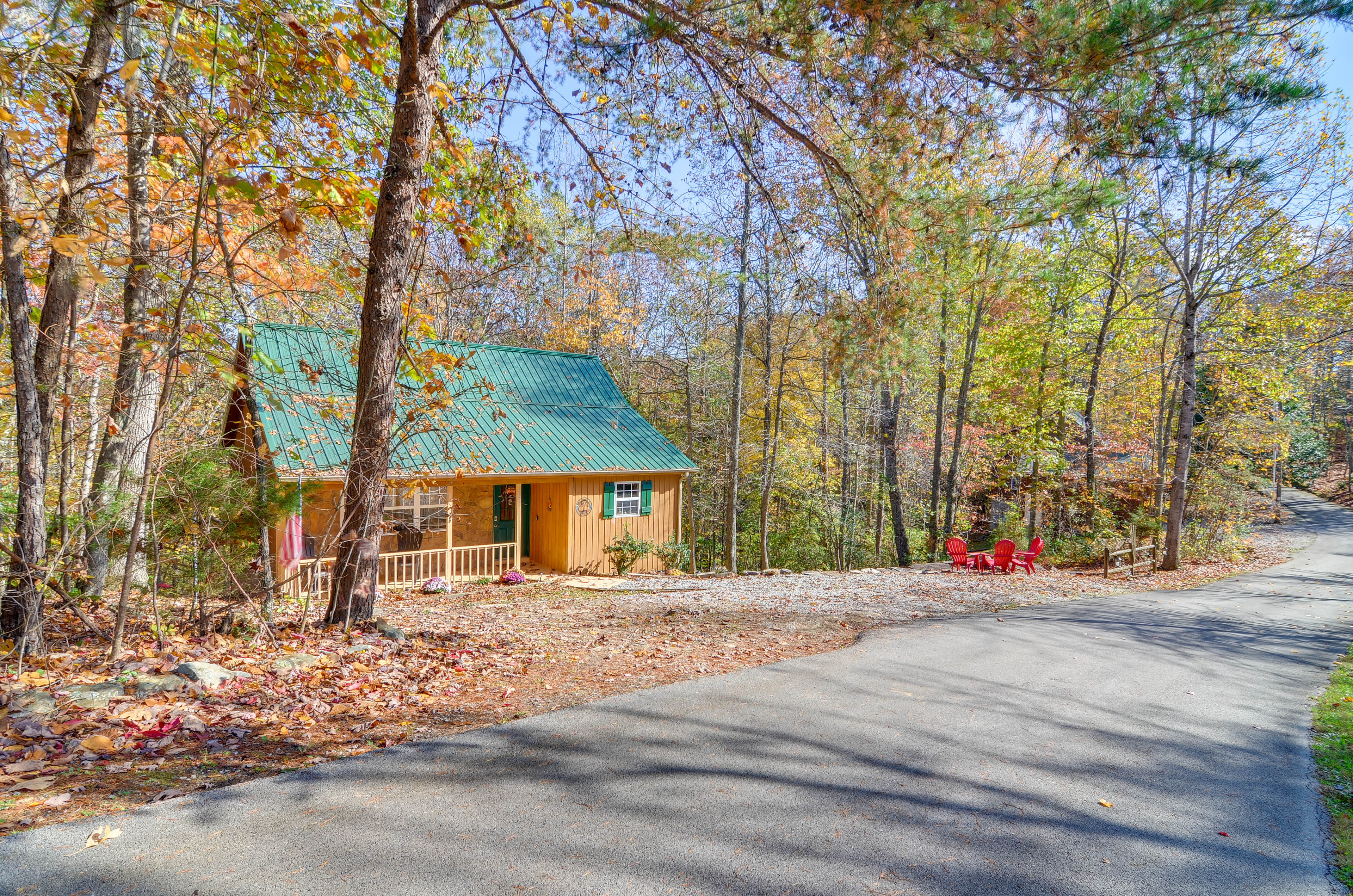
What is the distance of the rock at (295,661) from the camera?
497 centimetres

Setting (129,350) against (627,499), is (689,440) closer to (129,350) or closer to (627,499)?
(627,499)

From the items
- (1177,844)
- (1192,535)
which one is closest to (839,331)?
(1177,844)

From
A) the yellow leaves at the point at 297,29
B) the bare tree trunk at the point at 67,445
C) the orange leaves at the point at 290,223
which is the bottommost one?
the bare tree trunk at the point at 67,445

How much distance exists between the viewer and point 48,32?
475 cm

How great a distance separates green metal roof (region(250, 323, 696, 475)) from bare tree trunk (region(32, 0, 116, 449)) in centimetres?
204

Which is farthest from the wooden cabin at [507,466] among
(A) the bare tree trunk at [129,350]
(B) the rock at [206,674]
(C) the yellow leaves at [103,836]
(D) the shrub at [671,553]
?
(C) the yellow leaves at [103,836]

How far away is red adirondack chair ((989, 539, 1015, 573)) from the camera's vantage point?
14203 millimetres

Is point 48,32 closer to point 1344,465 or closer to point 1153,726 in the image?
point 1153,726

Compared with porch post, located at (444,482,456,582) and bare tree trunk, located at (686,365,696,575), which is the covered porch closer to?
porch post, located at (444,482,456,582)

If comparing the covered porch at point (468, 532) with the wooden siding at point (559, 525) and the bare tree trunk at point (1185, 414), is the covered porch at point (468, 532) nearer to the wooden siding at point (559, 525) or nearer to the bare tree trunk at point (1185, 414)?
the wooden siding at point (559, 525)

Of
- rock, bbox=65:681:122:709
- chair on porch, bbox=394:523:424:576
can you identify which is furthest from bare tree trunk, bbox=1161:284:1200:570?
rock, bbox=65:681:122:709

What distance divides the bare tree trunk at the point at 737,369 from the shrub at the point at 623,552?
288 centimetres

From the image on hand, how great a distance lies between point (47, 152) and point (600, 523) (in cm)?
1081

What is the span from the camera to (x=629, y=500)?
15211mm
